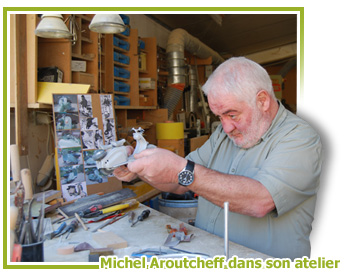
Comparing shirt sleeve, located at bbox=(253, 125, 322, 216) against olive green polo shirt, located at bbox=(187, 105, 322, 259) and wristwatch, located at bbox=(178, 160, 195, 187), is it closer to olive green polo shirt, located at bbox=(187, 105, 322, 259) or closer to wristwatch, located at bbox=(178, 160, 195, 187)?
olive green polo shirt, located at bbox=(187, 105, 322, 259)

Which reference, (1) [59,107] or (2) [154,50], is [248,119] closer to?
(1) [59,107]

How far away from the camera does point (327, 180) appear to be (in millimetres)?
1699

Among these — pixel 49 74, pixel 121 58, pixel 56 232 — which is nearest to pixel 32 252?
pixel 56 232

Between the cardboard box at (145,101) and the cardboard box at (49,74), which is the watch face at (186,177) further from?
the cardboard box at (145,101)

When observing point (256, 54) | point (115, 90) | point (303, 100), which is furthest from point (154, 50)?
point (256, 54)

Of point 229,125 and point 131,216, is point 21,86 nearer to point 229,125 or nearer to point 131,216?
point 131,216

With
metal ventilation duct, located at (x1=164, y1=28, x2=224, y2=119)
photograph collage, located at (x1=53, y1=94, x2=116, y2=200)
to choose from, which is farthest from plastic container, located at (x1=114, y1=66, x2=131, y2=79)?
metal ventilation duct, located at (x1=164, y1=28, x2=224, y2=119)

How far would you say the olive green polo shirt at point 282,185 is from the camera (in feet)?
4.64

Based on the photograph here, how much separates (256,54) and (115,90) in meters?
6.65

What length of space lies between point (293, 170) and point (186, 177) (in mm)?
453

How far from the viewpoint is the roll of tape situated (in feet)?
14.7

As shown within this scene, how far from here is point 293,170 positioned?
4.65ft

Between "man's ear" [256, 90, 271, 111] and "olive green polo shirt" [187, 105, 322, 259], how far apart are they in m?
0.10

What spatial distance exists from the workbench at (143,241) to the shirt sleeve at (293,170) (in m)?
0.27
